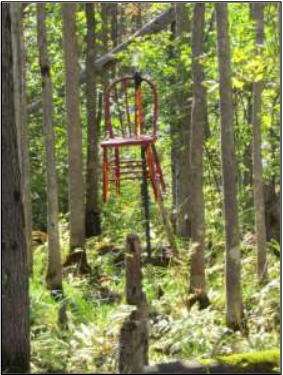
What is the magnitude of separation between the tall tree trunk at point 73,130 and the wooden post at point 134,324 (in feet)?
20.0

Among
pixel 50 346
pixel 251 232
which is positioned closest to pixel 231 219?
pixel 50 346

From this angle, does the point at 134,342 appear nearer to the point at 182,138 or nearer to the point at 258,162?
the point at 258,162

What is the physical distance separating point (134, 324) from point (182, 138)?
6.84 metres

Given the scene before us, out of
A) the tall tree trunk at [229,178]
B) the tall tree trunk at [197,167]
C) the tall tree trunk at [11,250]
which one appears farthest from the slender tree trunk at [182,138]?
the tall tree trunk at [11,250]

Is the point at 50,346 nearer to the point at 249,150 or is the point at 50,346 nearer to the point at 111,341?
the point at 111,341

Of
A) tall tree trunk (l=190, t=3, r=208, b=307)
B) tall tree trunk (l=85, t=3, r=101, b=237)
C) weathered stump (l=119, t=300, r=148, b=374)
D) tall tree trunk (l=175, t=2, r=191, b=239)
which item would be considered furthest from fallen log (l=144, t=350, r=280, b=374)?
tall tree trunk (l=85, t=3, r=101, b=237)

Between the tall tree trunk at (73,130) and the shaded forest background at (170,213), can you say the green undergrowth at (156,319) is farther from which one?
the tall tree trunk at (73,130)

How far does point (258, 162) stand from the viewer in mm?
8273

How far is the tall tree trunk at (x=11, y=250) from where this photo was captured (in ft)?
19.5

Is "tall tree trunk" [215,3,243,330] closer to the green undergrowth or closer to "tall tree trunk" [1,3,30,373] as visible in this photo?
the green undergrowth

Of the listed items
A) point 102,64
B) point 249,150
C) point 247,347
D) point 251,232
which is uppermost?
point 102,64

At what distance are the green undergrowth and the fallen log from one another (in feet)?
1.85

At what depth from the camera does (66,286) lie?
372 inches

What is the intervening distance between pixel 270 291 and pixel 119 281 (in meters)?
2.90
